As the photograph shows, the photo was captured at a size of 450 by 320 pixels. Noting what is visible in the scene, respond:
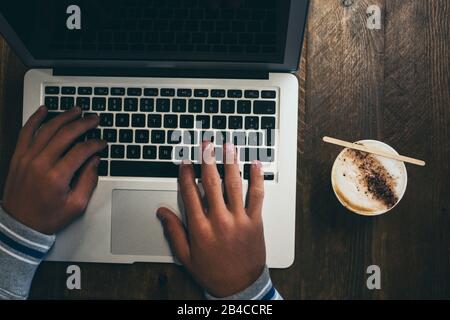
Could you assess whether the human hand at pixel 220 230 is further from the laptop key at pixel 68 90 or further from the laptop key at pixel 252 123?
the laptop key at pixel 68 90

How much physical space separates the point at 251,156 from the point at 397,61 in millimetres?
322

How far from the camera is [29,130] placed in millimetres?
839

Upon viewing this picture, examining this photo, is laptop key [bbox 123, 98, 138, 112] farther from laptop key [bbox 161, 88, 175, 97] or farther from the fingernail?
the fingernail

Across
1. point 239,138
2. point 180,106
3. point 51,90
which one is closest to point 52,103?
point 51,90

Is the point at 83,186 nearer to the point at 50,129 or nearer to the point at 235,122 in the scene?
the point at 50,129

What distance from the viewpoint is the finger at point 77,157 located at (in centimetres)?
82

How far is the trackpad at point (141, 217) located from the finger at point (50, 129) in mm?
147

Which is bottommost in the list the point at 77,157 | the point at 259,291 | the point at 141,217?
the point at 259,291

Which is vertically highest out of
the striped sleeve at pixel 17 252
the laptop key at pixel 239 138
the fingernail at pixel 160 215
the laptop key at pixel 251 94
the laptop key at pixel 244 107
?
the laptop key at pixel 251 94

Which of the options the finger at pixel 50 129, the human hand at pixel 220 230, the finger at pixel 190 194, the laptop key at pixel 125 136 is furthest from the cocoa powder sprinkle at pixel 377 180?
the finger at pixel 50 129

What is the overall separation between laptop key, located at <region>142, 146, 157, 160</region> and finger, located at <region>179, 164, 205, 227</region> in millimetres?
52

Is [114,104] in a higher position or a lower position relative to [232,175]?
higher

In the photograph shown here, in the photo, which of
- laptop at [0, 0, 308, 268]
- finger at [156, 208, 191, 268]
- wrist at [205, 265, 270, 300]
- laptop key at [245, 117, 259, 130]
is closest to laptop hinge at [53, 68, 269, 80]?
laptop at [0, 0, 308, 268]

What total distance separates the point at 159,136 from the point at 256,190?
19 centimetres
